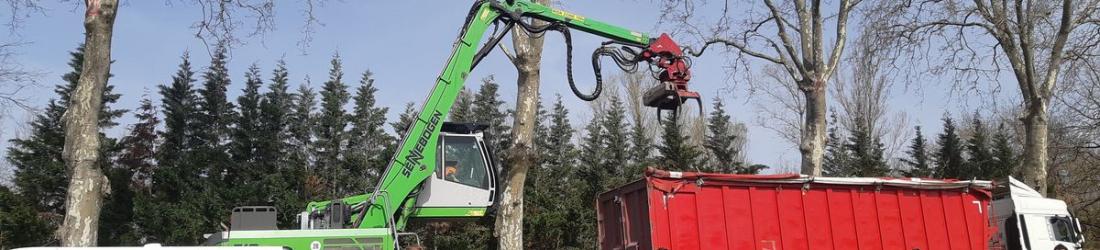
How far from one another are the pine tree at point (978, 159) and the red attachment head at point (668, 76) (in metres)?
35.6

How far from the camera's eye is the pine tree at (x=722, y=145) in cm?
3850

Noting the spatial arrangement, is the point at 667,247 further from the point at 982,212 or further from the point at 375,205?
the point at 982,212

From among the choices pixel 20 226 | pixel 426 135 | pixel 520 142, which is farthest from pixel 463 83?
pixel 20 226

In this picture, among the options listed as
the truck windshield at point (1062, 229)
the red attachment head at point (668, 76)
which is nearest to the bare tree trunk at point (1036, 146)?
the truck windshield at point (1062, 229)

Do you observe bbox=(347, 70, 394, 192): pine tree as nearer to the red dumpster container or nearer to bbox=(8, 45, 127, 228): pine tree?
bbox=(8, 45, 127, 228): pine tree

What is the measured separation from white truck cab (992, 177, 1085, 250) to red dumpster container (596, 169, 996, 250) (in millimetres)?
1041

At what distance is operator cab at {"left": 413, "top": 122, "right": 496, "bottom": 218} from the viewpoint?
37.8ft

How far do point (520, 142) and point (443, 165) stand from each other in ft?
14.6

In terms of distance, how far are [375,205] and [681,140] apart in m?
26.4

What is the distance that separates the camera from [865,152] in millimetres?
42500

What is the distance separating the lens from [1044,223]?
551 inches

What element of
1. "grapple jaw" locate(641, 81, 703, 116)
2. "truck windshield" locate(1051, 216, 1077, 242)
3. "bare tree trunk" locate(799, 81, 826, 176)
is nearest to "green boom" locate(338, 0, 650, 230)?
"grapple jaw" locate(641, 81, 703, 116)

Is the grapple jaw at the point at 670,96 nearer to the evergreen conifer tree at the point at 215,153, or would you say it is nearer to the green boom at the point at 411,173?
the green boom at the point at 411,173

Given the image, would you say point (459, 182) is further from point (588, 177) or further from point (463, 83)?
point (588, 177)
